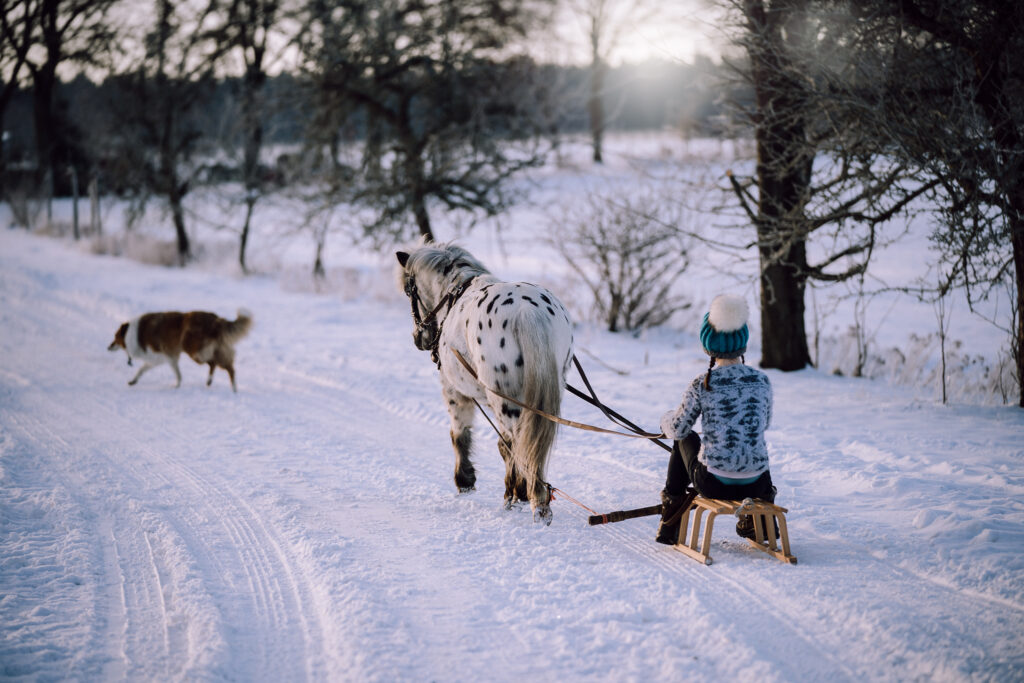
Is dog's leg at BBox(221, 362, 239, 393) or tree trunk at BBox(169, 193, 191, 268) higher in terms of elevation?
tree trunk at BBox(169, 193, 191, 268)

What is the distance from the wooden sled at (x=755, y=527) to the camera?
12.6 ft

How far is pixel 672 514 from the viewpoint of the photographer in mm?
4293

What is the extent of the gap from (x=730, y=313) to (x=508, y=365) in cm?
155

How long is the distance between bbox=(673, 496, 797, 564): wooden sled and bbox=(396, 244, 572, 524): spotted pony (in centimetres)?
102

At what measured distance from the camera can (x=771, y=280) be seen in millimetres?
9398

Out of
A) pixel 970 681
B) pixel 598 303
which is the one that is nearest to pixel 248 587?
pixel 970 681

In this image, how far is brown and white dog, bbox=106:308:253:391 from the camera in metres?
8.71

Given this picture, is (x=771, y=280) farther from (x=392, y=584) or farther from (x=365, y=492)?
(x=392, y=584)

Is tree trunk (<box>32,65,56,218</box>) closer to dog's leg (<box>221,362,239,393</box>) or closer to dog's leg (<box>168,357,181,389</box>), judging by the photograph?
dog's leg (<box>168,357,181,389</box>)

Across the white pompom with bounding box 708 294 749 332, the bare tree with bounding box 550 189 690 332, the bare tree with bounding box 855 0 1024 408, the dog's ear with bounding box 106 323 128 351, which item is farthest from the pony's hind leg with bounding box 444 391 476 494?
the bare tree with bounding box 550 189 690 332

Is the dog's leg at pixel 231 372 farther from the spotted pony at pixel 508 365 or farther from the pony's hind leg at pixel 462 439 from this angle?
the pony's hind leg at pixel 462 439

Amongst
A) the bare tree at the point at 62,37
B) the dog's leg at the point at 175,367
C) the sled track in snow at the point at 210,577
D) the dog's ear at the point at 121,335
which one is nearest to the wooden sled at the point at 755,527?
the sled track in snow at the point at 210,577

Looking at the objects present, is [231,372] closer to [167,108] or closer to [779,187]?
[779,187]

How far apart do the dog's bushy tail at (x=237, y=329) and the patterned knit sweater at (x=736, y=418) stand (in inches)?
263
